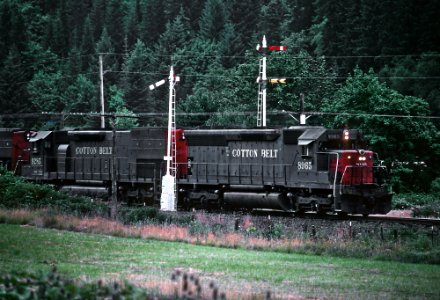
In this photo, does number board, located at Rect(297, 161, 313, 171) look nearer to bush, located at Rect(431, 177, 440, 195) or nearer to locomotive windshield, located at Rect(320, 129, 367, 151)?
locomotive windshield, located at Rect(320, 129, 367, 151)

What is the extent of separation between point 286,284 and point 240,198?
17029 millimetres

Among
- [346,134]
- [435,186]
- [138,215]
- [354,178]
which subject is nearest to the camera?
[138,215]

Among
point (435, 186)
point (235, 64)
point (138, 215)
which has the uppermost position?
point (235, 64)

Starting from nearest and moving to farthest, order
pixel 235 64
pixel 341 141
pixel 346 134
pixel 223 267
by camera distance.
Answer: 1. pixel 223 267
2. pixel 346 134
3. pixel 341 141
4. pixel 235 64

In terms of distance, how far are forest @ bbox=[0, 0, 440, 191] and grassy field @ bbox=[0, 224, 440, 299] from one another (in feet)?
49.2

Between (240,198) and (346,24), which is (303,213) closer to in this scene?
(240,198)

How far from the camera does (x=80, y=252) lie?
19656mm

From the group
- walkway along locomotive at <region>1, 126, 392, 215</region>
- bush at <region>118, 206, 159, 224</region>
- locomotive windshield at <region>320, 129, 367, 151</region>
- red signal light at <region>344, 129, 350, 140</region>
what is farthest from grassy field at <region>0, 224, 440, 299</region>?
red signal light at <region>344, 129, 350, 140</region>

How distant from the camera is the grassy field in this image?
14.9 metres

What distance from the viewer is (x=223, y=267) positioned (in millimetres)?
17578

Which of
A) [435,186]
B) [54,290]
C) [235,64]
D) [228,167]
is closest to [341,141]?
[228,167]

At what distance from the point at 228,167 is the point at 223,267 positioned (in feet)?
52.6

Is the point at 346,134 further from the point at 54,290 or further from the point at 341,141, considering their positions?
the point at 54,290

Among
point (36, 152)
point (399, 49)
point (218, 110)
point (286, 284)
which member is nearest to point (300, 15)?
point (399, 49)
